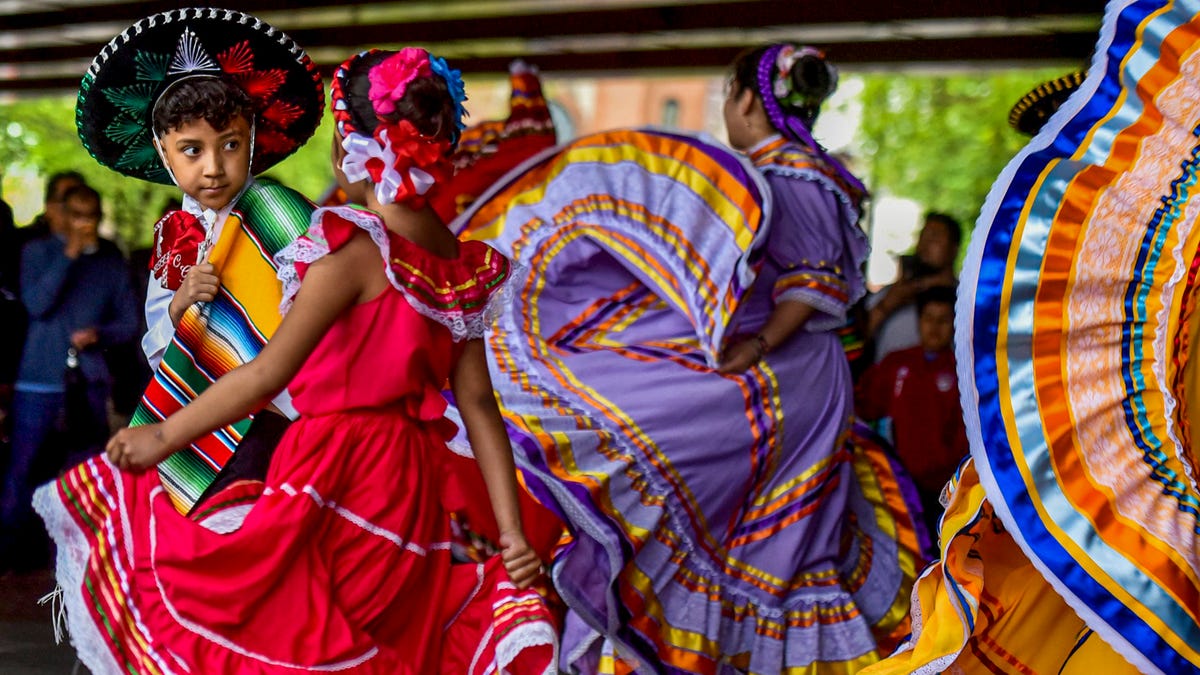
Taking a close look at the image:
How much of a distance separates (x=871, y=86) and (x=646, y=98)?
10.3 metres

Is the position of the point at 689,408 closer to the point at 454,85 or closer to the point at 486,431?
the point at 486,431

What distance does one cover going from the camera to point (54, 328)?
18.3 feet

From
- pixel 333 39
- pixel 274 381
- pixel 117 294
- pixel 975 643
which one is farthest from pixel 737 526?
pixel 333 39

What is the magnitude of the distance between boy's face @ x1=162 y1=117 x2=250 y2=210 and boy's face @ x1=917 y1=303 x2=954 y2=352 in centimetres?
355

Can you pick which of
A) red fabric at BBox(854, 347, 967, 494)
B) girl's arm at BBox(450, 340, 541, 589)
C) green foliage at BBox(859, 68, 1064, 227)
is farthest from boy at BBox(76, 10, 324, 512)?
green foliage at BBox(859, 68, 1064, 227)

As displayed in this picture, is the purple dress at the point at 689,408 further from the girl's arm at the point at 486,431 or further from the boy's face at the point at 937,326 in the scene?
the boy's face at the point at 937,326

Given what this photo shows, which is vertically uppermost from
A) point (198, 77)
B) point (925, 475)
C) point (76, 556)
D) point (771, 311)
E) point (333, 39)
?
point (333, 39)

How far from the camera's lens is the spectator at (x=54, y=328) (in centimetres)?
554

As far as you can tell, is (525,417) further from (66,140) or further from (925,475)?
(66,140)

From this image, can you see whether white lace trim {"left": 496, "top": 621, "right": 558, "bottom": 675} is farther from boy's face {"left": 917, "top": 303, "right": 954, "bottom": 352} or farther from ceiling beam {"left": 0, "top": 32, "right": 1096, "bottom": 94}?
ceiling beam {"left": 0, "top": 32, "right": 1096, "bottom": 94}

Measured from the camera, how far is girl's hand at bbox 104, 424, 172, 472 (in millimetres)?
2371

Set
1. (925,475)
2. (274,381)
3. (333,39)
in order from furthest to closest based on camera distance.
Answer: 1. (333,39)
2. (925,475)
3. (274,381)

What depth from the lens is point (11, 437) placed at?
561cm

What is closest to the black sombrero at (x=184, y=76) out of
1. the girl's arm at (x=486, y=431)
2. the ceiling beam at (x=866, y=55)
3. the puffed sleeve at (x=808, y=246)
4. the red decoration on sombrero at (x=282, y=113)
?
the red decoration on sombrero at (x=282, y=113)
